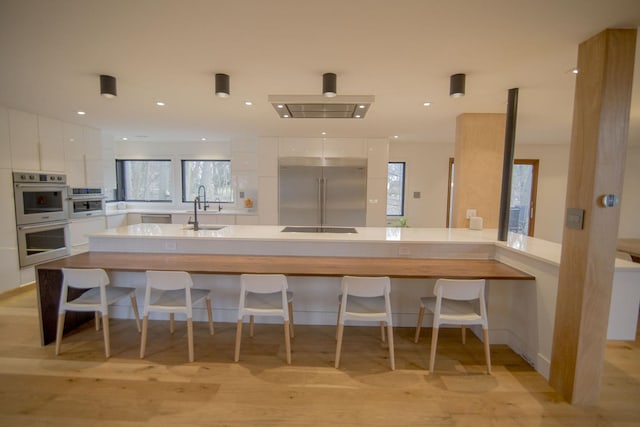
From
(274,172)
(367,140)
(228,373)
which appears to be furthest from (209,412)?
(367,140)

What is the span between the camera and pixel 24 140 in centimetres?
357

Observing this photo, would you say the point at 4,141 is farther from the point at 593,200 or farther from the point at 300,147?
the point at 593,200

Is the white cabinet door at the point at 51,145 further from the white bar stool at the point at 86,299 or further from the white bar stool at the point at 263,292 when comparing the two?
the white bar stool at the point at 263,292

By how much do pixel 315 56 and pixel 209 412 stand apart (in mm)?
2361

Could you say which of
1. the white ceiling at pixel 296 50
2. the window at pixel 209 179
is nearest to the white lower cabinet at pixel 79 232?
the window at pixel 209 179

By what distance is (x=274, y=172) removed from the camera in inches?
194

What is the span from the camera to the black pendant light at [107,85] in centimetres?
230

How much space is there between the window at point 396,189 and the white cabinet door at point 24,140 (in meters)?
5.44

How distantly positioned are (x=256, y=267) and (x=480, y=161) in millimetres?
2672

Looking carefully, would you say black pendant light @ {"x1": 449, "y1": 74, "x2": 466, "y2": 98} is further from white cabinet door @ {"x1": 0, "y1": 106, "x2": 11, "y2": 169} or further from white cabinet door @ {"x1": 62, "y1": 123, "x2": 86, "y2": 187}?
white cabinet door @ {"x1": 62, "y1": 123, "x2": 86, "y2": 187}

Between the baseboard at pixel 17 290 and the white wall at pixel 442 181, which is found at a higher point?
the white wall at pixel 442 181

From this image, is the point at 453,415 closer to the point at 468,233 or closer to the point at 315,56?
the point at 468,233

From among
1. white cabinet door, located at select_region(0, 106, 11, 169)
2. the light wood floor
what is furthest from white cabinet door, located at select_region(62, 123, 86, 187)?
the light wood floor

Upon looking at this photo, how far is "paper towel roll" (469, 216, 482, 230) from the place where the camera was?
3.17 m
